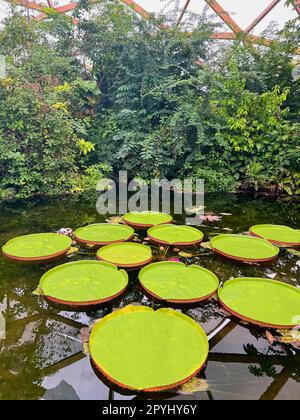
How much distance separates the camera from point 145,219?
3.66 m

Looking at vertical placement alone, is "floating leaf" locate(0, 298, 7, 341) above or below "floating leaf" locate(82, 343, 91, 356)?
above

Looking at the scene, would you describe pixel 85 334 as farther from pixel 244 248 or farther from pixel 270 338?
pixel 244 248

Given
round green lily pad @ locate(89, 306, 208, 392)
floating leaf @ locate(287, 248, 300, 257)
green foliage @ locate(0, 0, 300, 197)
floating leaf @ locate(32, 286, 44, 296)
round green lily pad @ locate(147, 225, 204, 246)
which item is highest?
green foliage @ locate(0, 0, 300, 197)

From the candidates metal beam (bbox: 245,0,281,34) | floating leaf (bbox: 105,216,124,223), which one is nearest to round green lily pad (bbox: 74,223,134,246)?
floating leaf (bbox: 105,216,124,223)

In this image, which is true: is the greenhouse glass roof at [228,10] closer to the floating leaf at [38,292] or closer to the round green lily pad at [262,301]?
the round green lily pad at [262,301]

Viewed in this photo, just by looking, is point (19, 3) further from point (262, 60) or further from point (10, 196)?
point (262, 60)

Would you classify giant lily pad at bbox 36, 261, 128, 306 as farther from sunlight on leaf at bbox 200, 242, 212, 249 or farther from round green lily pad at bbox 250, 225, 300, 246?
round green lily pad at bbox 250, 225, 300, 246

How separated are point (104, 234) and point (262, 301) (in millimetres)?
1869

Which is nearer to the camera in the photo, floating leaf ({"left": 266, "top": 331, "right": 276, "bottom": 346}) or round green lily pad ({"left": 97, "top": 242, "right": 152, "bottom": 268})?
floating leaf ({"left": 266, "top": 331, "right": 276, "bottom": 346})

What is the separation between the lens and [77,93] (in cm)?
674

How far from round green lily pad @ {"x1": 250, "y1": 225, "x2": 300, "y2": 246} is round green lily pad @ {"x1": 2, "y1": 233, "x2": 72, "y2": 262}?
7.41ft

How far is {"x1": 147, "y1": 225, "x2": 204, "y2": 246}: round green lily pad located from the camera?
2918 mm

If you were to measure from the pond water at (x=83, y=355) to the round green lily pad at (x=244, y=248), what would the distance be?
0.11 metres

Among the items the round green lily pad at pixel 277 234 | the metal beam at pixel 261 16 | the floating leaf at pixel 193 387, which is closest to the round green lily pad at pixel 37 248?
the floating leaf at pixel 193 387
